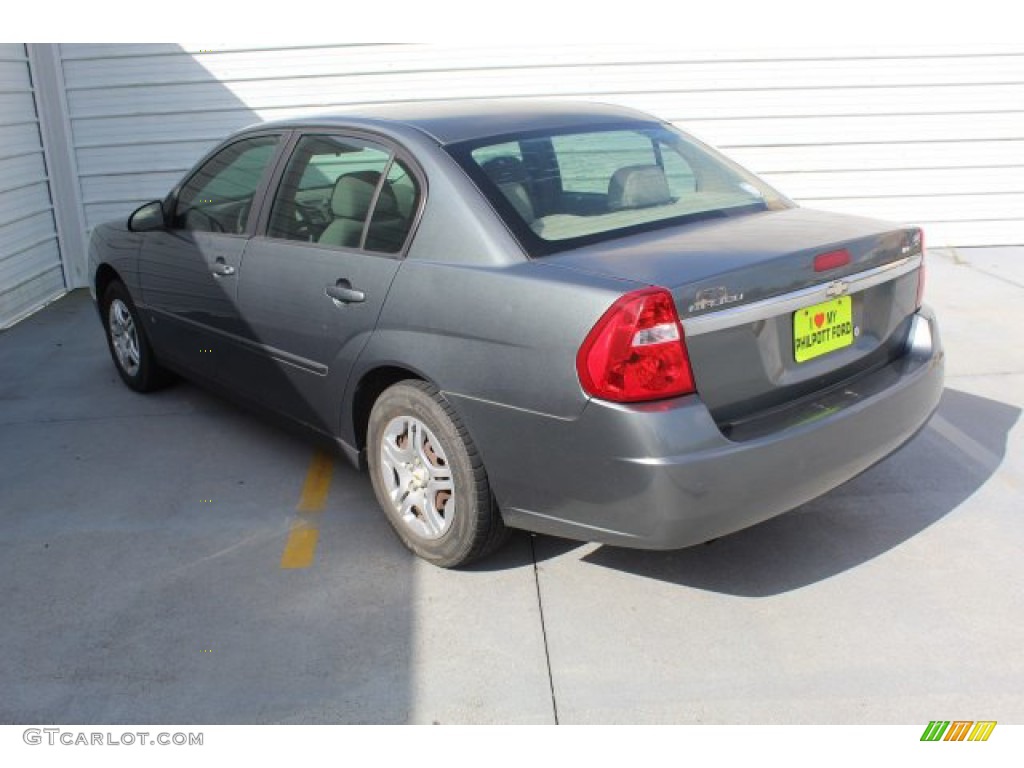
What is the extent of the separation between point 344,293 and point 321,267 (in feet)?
0.79

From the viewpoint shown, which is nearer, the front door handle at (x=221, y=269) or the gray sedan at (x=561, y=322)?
the gray sedan at (x=561, y=322)

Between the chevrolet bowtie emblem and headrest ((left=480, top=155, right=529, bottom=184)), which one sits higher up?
headrest ((left=480, top=155, right=529, bottom=184))

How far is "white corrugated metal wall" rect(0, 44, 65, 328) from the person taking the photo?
314 inches

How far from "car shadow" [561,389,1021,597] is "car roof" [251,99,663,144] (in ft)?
5.23

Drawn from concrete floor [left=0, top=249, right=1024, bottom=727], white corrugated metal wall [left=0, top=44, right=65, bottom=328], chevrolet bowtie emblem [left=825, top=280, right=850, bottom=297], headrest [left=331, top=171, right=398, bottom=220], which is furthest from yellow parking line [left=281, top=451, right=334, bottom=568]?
white corrugated metal wall [left=0, top=44, right=65, bottom=328]

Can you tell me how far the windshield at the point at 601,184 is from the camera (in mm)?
3555

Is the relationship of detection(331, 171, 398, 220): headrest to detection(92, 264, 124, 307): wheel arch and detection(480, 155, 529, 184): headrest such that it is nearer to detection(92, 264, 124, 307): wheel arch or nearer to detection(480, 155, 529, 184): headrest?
detection(480, 155, 529, 184): headrest

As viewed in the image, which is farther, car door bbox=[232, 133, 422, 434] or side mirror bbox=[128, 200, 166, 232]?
side mirror bbox=[128, 200, 166, 232]

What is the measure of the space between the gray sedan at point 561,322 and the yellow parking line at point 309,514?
0.35 meters

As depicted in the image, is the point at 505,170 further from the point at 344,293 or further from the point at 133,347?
the point at 133,347

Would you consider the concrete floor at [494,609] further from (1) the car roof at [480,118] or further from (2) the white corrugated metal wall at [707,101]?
(2) the white corrugated metal wall at [707,101]

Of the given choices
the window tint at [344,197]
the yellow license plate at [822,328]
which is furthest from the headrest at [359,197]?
the yellow license plate at [822,328]

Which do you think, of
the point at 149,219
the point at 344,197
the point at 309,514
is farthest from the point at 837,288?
the point at 149,219
